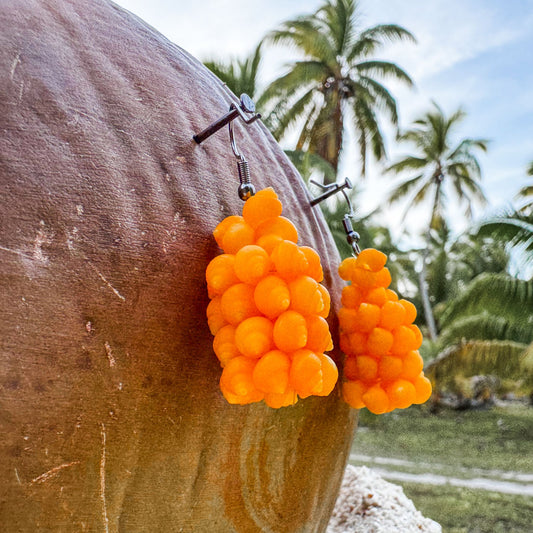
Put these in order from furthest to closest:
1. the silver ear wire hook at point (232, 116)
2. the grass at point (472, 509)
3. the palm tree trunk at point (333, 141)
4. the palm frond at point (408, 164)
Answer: the palm frond at point (408, 164), the palm tree trunk at point (333, 141), the grass at point (472, 509), the silver ear wire hook at point (232, 116)

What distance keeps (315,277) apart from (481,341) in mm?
11919

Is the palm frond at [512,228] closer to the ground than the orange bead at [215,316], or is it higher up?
higher up

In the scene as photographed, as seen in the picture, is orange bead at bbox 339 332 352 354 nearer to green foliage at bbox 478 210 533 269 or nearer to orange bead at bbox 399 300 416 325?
orange bead at bbox 399 300 416 325

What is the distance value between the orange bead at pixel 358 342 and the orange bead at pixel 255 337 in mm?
586

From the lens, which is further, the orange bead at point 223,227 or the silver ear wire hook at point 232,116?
the silver ear wire hook at point 232,116

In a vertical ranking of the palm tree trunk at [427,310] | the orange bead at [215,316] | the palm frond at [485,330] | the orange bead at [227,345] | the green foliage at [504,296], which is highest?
the palm tree trunk at [427,310]

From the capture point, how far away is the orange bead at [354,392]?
1.69m

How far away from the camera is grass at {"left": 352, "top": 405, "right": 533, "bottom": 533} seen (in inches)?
253

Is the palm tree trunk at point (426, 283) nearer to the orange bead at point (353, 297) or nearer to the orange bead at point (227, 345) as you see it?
the orange bead at point (353, 297)

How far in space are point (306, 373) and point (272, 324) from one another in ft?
0.41

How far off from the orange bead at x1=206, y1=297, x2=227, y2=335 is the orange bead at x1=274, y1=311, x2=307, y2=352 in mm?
187

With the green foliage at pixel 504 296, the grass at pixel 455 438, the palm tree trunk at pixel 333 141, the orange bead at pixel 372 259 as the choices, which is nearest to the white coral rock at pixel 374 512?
the orange bead at pixel 372 259

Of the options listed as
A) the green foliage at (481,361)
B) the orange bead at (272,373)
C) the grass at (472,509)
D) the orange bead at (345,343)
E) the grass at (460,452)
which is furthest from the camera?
the green foliage at (481,361)

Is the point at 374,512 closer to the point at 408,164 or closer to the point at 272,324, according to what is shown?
the point at 272,324
